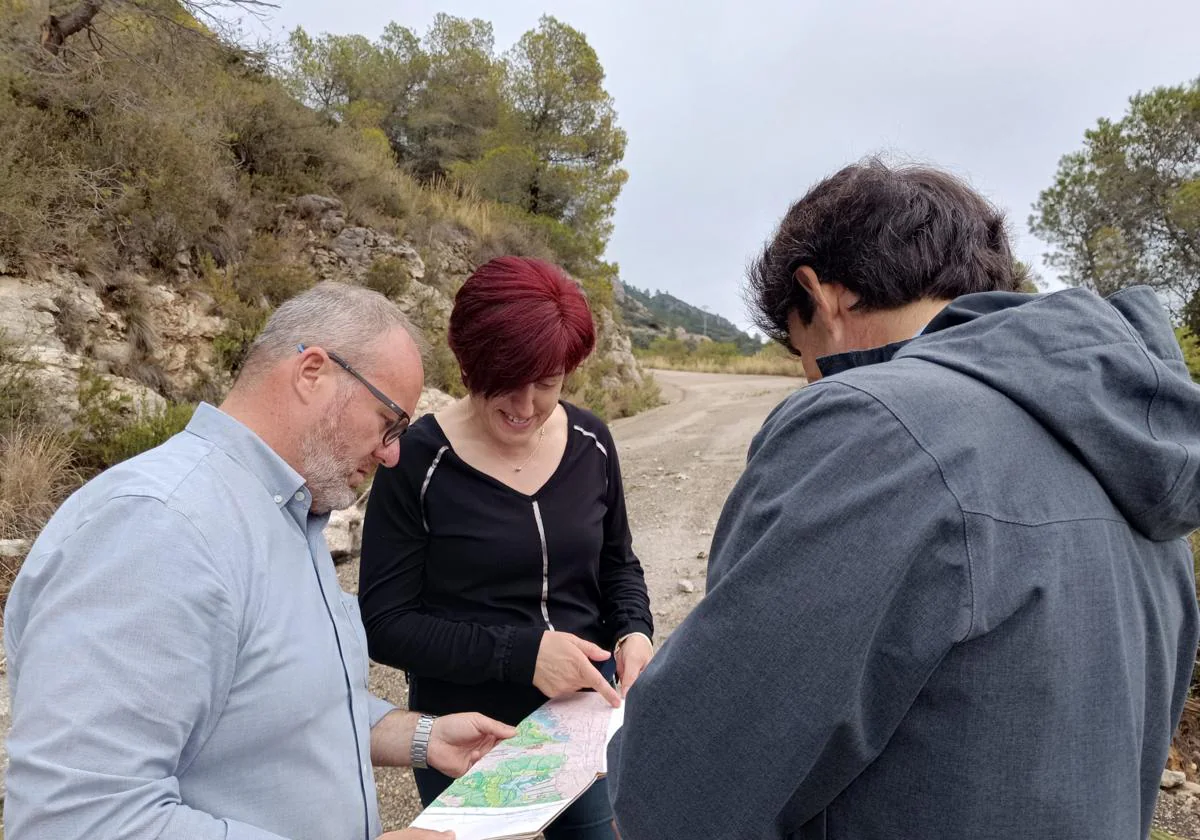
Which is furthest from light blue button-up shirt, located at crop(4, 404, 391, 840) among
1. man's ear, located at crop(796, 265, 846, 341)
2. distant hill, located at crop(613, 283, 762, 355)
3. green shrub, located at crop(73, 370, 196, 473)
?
distant hill, located at crop(613, 283, 762, 355)

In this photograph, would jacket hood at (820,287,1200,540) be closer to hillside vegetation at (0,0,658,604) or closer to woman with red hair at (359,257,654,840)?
woman with red hair at (359,257,654,840)

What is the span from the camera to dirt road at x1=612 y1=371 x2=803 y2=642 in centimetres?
558

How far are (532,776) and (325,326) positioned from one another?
40.9 inches

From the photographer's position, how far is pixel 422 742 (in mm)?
1629

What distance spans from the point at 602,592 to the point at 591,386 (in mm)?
12307

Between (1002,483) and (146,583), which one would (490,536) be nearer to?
(146,583)

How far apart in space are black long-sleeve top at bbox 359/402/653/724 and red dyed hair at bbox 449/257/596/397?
0.22 metres

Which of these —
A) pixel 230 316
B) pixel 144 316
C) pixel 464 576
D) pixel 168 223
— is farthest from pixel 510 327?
pixel 168 223

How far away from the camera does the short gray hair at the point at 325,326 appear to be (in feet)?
4.45

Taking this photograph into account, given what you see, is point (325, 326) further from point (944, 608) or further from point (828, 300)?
point (944, 608)

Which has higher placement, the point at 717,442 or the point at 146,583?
the point at 146,583

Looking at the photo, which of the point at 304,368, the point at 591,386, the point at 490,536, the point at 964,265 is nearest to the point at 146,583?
the point at 304,368

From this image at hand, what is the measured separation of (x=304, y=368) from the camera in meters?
1.35

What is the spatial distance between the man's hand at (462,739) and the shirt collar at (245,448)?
0.71 m
